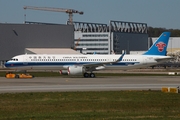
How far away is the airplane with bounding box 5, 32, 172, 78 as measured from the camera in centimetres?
5575

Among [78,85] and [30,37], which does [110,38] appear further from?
[78,85]

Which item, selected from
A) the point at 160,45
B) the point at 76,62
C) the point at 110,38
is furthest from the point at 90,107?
the point at 110,38

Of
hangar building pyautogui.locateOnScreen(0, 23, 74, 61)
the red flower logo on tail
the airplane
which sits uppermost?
hangar building pyautogui.locateOnScreen(0, 23, 74, 61)

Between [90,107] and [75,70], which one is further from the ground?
[75,70]

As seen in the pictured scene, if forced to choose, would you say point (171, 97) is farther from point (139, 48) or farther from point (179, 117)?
point (139, 48)

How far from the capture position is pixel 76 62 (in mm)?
57594

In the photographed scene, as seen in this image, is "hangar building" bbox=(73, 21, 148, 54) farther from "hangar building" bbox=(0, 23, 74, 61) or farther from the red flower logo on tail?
the red flower logo on tail

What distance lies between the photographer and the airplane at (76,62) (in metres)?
55.8

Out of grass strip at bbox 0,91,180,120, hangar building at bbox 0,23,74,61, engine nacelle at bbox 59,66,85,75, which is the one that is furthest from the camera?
hangar building at bbox 0,23,74,61

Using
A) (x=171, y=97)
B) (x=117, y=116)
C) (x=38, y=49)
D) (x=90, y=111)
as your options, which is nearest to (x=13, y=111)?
(x=90, y=111)

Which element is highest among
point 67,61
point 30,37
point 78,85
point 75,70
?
point 30,37

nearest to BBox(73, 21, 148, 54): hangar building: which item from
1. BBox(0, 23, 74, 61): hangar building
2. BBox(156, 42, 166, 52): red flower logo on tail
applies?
BBox(0, 23, 74, 61): hangar building

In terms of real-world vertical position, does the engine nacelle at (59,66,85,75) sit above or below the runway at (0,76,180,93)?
above

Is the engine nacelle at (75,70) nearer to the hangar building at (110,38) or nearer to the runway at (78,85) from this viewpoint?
the runway at (78,85)
